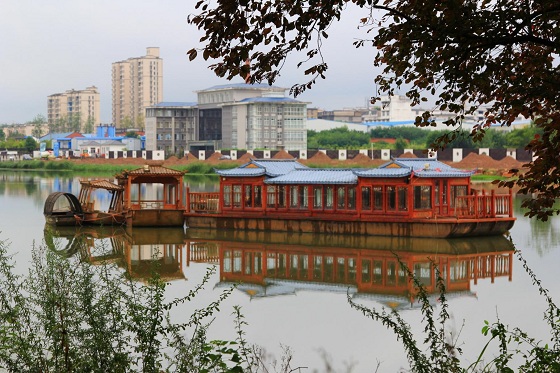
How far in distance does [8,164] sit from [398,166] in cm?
7504

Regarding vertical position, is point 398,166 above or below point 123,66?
below

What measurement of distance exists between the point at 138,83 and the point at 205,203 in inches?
6066

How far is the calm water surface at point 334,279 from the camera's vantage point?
12742 millimetres

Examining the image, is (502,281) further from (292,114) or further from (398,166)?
(292,114)

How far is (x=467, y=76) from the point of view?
7.16 meters

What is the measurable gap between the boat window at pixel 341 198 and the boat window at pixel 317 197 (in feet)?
1.86

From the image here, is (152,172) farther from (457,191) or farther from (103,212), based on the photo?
(457,191)

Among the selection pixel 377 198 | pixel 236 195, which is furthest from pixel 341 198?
pixel 236 195

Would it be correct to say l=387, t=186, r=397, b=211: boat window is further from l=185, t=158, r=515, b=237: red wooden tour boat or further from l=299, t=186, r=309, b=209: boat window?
l=299, t=186, r=309, b=209: boat window

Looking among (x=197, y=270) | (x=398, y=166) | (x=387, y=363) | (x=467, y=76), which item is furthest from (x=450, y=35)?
(x=398, y=166)

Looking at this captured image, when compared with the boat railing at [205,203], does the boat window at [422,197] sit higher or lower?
higher

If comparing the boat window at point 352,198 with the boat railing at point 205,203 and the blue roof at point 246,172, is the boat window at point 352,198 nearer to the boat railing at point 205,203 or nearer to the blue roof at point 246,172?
the blue roof at point 246,172

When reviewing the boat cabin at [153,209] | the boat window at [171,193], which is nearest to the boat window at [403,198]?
the boat cabin at [153,209]

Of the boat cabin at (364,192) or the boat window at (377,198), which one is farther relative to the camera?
the boat window at (377,198)
